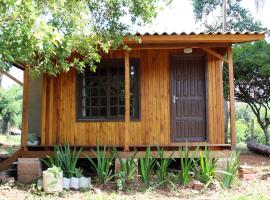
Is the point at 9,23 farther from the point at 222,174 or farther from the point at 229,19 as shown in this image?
the point at 229,19

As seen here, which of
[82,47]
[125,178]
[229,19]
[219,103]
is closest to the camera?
[82,47]

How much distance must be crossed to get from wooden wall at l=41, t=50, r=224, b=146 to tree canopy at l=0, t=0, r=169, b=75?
99.0 inches

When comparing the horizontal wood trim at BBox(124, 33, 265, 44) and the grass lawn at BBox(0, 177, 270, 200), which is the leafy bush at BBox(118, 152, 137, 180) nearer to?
the grass lawn at BBox(0, 177, 270, 200)

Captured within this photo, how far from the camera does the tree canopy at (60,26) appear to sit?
4.45m

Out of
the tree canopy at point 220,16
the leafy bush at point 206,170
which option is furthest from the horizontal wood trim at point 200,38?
the tree canopy at point 220,16

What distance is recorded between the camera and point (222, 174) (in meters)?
7.96

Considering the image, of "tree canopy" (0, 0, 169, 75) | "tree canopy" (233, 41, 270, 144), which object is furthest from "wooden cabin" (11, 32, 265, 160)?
"tree canopy" (233, 41, 270, 144)

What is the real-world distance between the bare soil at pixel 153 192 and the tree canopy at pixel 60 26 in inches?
92.2

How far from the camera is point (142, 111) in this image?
9.20 m

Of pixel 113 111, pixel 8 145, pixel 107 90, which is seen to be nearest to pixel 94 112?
pixel 113 111

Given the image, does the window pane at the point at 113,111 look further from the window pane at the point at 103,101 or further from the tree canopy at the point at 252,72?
the tree canopy at the point at 252,72

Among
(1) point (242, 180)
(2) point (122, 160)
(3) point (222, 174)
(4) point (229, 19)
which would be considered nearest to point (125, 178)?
(2) point (122, 160)

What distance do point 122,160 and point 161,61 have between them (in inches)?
105

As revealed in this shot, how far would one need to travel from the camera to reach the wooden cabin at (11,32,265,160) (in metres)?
9.14
